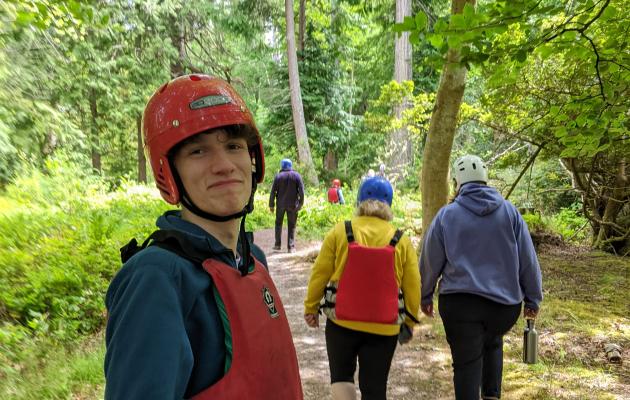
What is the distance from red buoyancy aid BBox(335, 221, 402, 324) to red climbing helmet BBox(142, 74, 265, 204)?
5.37 ft

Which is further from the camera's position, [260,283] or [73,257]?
[73,257]

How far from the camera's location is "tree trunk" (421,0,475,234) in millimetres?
5391

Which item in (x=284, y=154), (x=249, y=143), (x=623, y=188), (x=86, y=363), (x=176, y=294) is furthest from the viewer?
(x=284, y=154)

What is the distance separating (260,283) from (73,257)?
6.07 m

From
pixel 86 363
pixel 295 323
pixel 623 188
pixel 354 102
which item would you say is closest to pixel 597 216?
pixel 623 188

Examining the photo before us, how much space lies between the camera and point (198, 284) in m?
1.17

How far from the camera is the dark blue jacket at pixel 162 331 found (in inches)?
38.8

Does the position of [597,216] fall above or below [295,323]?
above

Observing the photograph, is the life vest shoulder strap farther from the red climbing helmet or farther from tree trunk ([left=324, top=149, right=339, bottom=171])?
tree trunk ([left=324, top=149, right=339, bottom=171])

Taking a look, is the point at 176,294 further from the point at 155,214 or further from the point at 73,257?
the point at 155,214

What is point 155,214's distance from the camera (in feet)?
35.8

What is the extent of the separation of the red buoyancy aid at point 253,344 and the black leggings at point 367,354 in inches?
65.6

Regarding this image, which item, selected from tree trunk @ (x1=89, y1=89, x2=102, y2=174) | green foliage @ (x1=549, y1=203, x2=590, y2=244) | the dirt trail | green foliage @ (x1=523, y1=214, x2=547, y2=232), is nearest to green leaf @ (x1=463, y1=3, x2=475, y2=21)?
the dirt trail

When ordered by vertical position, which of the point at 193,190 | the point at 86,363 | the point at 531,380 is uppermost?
the point at 193,190
